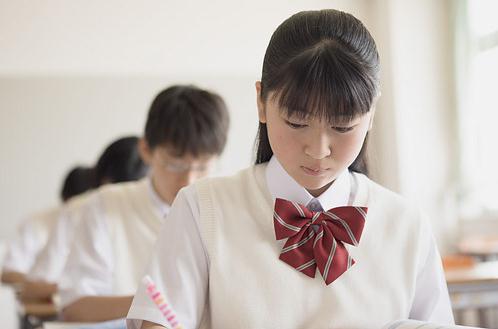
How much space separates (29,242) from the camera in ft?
15.5

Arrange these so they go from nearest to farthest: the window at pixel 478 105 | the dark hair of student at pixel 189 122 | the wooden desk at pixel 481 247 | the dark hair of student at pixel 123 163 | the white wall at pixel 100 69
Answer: the white wall at pixel 100 69 → the dark hair of student at pixel 189 122 → the dark hair of student at pixel 123 163 → the wooden desk at pixel 481 247 → the window at pixel 478 105

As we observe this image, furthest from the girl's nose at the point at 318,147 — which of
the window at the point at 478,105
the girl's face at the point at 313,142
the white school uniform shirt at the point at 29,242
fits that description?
the window at the point at 478,105

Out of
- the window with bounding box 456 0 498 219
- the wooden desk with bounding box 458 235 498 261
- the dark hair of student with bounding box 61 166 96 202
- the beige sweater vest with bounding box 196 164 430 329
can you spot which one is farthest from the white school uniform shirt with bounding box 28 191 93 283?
the window with bounding box 456 0 498 219

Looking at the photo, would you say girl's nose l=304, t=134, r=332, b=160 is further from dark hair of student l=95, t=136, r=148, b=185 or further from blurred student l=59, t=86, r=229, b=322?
dark hair of student l=95, t=136, r=148, b=185

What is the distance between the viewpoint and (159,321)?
3.85ft

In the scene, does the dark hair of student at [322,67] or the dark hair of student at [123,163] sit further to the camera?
the dark hair of student at [123,163]

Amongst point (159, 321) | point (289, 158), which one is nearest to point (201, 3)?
point (289, 158)

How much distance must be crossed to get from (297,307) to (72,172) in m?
3.60

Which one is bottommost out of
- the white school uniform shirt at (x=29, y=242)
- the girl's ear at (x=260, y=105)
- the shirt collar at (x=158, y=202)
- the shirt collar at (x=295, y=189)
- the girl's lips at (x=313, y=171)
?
the white school uniform shirt at (x=29, y=242)

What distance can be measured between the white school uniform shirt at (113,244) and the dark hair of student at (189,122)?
0.80 feet

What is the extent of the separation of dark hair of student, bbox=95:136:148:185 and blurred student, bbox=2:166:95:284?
99 centimetres

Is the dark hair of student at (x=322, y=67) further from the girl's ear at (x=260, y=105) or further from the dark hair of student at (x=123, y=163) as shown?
the dark hair of student at (x=123, y=163)

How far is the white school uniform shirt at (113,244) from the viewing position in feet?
7.44

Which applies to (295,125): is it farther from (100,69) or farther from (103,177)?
(100,69)
